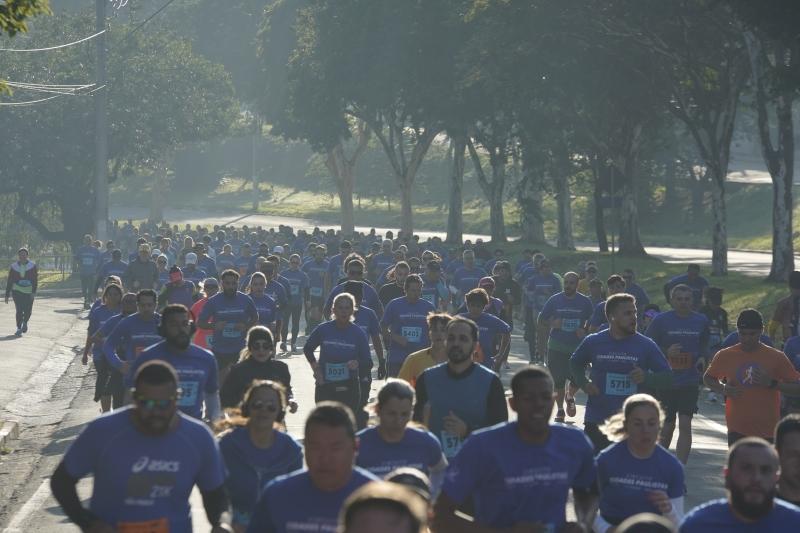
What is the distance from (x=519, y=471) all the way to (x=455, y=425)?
2.22 metres

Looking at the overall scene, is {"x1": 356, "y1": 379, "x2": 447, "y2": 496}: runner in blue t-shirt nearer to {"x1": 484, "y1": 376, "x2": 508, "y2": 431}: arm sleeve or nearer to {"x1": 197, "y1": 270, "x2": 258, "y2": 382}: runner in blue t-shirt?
{"x1": 484, "y1": 376, "x2": 508, "y2": 431}: arm sleeve

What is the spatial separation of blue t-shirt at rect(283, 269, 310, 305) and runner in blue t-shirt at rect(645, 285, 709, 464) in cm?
1445

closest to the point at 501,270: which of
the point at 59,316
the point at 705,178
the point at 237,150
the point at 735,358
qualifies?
the point at 735,358

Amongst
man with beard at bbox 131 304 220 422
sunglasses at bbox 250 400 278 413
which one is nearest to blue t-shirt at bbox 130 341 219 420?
man with beard at bbox 131 304 220 422

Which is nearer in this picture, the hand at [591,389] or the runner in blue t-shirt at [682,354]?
the hand at [591,389]

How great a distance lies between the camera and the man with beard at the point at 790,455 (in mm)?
7922

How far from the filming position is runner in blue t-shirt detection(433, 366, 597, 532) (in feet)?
25.1

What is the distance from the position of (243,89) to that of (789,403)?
90009 mm

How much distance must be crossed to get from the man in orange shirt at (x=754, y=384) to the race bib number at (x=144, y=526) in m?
6.46

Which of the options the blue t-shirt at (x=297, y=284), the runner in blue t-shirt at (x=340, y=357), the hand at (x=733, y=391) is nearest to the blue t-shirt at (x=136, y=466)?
the hand at (x=733, y=391)

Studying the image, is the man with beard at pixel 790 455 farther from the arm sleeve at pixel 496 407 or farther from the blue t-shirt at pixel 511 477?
the arm sleeve at pixel 496 407

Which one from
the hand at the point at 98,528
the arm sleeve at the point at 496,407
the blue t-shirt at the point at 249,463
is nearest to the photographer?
the hand at the point at 98,528

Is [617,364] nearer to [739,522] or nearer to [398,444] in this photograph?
[398,444]

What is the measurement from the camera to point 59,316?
39.7 meters
